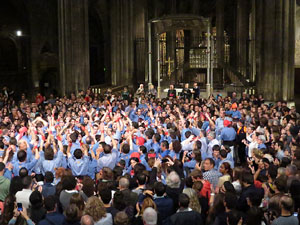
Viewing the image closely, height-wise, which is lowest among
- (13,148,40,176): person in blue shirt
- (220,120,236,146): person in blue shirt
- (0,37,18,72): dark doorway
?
(220,120,236,146): person in blue shirt

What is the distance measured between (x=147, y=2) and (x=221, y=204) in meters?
30.8

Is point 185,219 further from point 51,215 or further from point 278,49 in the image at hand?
point 278,49

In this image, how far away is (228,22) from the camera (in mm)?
46000

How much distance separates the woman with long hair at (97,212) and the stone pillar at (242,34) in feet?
101

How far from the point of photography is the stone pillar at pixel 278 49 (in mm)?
25672

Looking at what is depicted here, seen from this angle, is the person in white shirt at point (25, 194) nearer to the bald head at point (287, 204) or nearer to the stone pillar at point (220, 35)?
the bald head at point (287, 204)

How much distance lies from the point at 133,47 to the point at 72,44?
8.14 m

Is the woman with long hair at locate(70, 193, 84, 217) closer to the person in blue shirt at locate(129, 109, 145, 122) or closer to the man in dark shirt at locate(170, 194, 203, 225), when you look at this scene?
the man in dark shirt at locate(170, 194, 203, 225)

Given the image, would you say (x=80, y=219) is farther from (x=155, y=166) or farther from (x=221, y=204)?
(x=155, y=166)

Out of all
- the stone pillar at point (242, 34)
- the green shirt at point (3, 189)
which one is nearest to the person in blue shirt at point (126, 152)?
the green shirt at point (3, 189)

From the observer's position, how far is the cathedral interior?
25.2 meters

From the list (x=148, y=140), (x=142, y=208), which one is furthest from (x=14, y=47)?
(x=142, y=208)

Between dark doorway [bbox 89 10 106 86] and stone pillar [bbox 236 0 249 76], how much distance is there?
413 inches

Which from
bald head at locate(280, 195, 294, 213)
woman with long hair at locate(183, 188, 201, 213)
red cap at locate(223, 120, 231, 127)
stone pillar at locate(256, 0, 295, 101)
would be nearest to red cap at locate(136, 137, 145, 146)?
red cap at locate(223, 120, 231, 127)
